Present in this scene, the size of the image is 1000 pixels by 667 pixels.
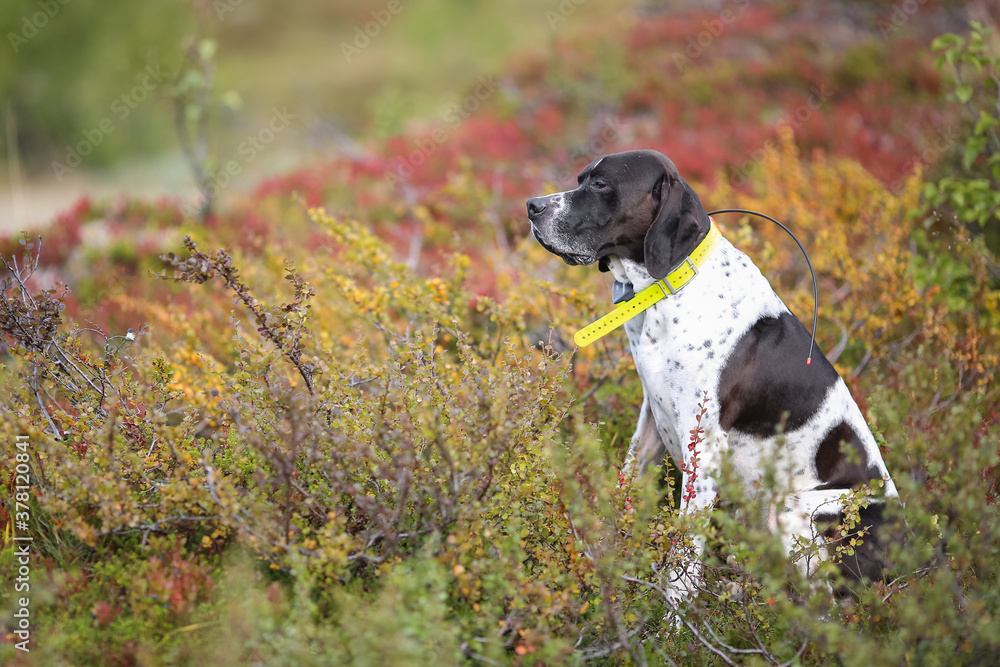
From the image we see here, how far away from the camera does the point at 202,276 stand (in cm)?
238

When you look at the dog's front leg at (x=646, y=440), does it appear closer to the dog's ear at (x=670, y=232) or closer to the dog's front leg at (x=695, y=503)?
the dog's front leg at (x=695, y=503)

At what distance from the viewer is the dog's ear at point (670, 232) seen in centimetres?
287

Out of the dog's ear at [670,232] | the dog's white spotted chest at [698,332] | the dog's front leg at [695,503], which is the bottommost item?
the dog's front leg at [695,503]

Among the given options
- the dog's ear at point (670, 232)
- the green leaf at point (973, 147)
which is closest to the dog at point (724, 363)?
the dog's ear at point (670, 232)

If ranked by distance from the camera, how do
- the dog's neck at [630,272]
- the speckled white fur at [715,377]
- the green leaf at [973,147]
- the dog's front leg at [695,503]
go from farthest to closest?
the green leaf at [973,147], the dog's neck at [630,272], the speckled white fur at [715,377], the dog's front leg at [695,503]

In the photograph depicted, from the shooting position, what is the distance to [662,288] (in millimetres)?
2914

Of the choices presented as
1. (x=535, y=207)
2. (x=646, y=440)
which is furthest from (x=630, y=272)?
(x=646, y=440)

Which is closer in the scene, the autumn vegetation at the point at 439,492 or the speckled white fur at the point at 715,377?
the autumn vegetation at the point at 439,492

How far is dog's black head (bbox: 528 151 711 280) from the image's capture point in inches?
114

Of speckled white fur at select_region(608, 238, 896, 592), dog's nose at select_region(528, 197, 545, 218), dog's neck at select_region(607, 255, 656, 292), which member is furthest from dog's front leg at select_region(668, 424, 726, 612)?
dog's nose at select_region(528, 197, 545, 218)

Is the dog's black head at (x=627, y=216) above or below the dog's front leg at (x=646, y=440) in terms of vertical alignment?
above

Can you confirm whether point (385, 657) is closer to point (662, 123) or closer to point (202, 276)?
point (202, 276)

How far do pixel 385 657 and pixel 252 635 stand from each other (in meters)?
0.42

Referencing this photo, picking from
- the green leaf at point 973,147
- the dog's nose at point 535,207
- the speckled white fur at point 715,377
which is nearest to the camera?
the speckled white fur at point 715,377
